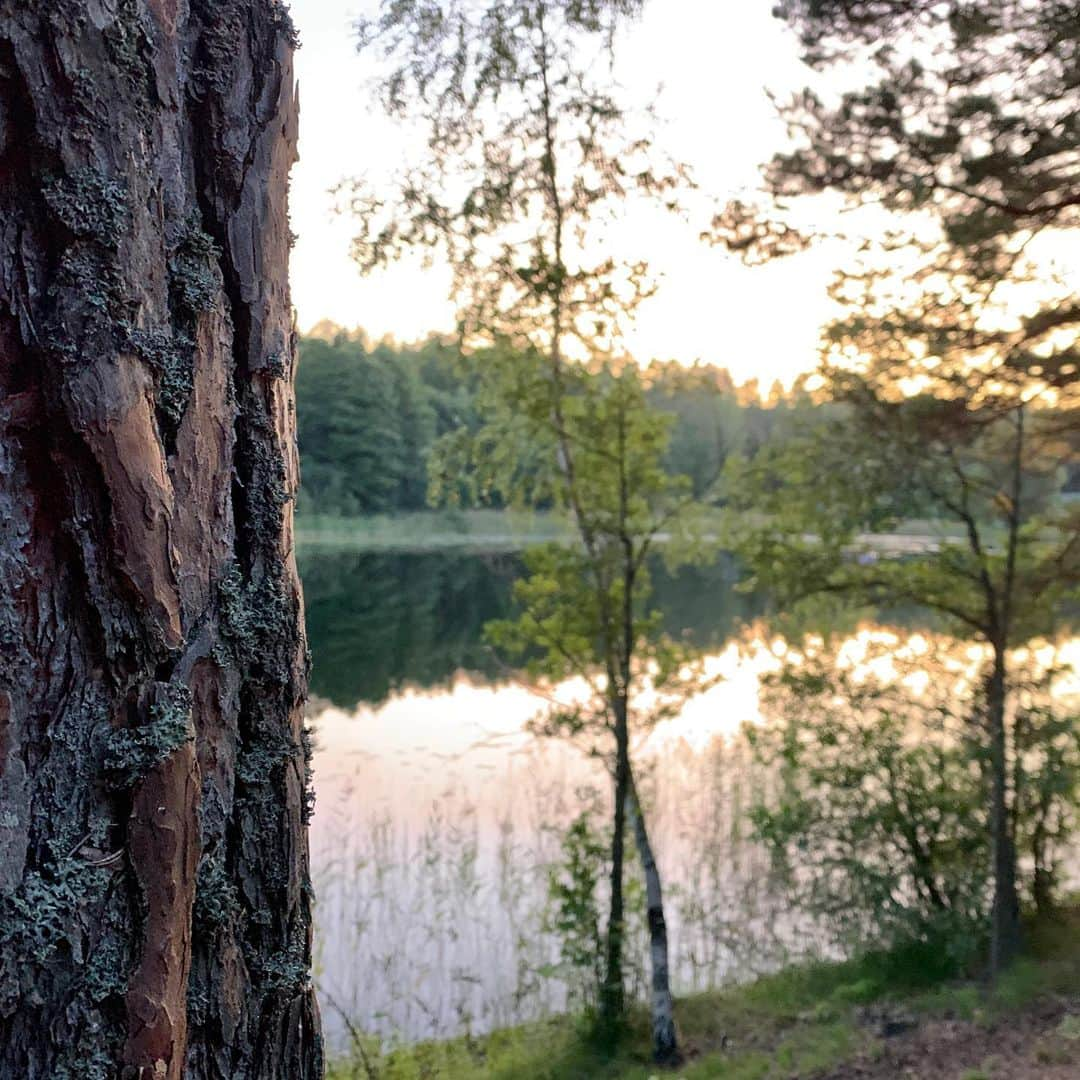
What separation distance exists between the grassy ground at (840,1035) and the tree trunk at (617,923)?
6.8 inches

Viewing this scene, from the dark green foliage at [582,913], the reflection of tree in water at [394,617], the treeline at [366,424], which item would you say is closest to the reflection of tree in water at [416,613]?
the reflection of tree in water at [394,617]

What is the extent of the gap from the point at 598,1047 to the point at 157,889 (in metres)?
5.42

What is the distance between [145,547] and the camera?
1300 mm

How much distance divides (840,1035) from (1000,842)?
1.83 m

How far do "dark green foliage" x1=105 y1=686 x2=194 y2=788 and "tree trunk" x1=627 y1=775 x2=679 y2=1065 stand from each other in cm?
492

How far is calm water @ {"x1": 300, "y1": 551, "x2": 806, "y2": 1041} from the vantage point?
22.1ft

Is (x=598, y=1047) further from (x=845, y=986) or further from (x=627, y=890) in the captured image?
(x=845, y=986)

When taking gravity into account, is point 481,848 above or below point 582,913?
below

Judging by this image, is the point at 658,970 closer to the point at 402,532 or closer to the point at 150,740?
the point at 150,740

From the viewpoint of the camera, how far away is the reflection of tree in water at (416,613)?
13.7 meters

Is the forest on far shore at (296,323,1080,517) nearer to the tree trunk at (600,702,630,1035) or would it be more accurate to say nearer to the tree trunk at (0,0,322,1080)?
the tree trunk at (600,702,630,1035)

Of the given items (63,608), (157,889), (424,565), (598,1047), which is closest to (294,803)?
(157,889)

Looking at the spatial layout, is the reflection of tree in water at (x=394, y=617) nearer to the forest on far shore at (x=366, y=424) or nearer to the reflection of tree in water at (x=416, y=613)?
the reflection of tree in water at (x=416, y=613)

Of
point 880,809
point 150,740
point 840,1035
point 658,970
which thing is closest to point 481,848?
point 658,970
